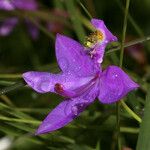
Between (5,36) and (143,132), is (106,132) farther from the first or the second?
(5,36)

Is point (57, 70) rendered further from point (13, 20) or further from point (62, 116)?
point (13, 20)

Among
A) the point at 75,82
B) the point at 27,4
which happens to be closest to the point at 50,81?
the point at 75,82

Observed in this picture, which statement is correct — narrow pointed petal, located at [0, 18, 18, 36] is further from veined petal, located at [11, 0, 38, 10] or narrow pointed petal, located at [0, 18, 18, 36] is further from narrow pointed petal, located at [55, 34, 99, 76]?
narrow pointed petal, located at [55, 34, 99, 76]

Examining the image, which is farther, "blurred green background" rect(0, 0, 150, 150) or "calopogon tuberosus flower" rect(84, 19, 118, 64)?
"blurred green background" rect(0, 0, 150, 150)

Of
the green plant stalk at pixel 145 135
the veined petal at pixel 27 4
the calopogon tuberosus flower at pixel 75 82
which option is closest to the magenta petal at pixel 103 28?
the calopogon tuberosus flower at pixel 75 82

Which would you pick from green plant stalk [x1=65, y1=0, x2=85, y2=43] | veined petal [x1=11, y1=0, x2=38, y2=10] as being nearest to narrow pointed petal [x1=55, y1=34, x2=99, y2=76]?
green plant stalk [x1=65, y1=0, x2=85, y2=43]

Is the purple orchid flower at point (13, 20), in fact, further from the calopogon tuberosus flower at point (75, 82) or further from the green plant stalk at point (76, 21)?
the calopogon tuberosus flower at point (75, 82)
